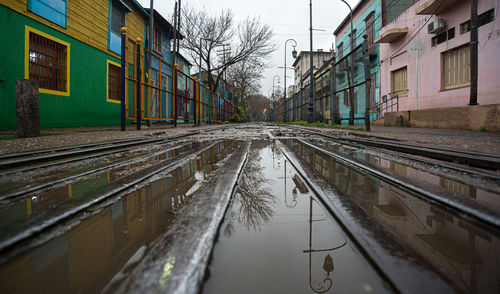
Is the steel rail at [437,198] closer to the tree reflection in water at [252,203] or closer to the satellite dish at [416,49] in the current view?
the tree reflection in water at [252,203]

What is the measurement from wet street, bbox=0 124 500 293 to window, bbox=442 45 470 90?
11.2 meters

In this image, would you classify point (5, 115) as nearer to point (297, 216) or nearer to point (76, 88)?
point (76, 88)

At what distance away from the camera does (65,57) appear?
828cm

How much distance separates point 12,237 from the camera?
0.73 meters

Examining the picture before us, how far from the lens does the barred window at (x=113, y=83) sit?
35.2 feet

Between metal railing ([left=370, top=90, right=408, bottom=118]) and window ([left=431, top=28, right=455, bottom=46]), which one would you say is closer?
window ([left=431, top=28, right=455, bottom=46])

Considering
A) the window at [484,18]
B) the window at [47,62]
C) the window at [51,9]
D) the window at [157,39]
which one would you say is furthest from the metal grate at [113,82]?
the window at [484,18]

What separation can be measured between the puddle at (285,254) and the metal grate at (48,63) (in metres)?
8.80

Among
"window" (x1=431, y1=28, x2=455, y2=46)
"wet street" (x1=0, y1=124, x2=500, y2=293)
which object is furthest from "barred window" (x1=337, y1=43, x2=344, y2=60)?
"wet street" (x1=0, y1=124, x2=500, y2=293)

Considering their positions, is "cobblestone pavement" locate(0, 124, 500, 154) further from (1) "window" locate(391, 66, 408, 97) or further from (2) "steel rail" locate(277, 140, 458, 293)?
(1) "window" locate(391, 66, 408, 97)

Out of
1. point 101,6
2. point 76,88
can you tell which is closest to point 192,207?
point 76,88

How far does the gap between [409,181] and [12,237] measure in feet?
5.57

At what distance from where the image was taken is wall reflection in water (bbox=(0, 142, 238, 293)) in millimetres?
578

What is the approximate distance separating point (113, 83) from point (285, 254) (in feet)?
40.4
